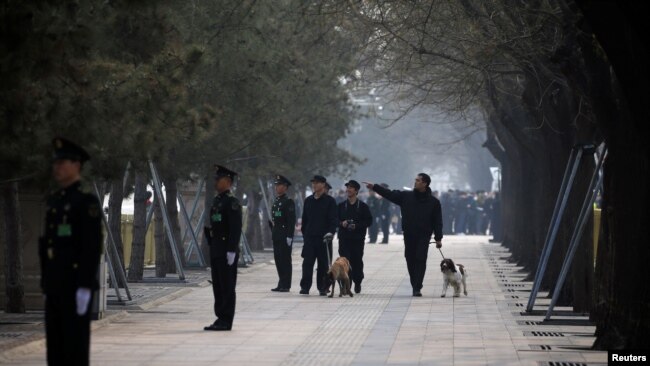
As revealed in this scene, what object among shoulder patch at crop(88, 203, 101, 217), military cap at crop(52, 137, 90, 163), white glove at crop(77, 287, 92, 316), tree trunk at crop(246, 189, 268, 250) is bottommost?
white glove at crop(77, 287, 92, 316)

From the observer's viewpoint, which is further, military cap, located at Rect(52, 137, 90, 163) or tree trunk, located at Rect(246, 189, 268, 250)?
tree trunk, located at Rect(246, 189, 268, 250)

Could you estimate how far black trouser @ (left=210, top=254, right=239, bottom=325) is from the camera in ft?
59.0

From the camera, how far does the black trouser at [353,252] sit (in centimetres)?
2644

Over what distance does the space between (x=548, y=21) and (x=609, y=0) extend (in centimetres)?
900

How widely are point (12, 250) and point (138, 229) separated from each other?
8873 mm

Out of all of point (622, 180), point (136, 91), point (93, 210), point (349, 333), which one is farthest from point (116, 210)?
point (93, 210)

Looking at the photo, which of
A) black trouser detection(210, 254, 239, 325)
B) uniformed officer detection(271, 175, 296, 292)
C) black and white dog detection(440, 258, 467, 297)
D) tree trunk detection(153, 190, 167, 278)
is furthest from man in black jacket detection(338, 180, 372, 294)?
black trouser detection(210, 254, 239, 325)

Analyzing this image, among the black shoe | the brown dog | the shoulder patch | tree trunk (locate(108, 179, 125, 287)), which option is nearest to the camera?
the shoulder patch

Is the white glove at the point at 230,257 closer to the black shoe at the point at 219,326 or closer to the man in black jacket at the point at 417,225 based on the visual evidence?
the black shoe at the point at 219,326

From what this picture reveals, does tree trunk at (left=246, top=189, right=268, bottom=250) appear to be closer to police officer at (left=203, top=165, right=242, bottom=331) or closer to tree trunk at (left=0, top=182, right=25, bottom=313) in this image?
tree trunk at (left=0, top=182, right=25, bottom=313)

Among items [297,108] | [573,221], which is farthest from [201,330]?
[297,108]

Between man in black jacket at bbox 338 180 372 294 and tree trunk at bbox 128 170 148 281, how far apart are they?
368 cm

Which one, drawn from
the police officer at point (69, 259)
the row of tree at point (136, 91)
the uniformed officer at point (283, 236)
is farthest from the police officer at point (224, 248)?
the uniformed officer at point (283, 236)

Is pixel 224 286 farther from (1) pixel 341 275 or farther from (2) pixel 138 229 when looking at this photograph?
(2) pixel 138 229
